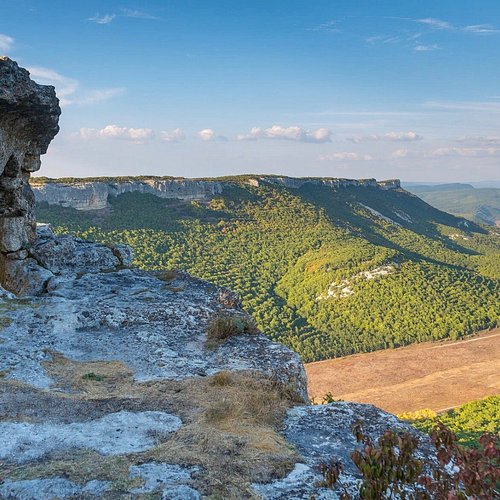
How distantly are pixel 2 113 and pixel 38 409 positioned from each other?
28.9ft

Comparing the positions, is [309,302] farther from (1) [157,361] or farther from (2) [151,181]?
(1) [157,361]

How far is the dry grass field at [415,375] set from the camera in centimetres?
3950

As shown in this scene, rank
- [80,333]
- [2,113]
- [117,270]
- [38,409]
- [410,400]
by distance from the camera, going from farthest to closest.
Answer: [410,400]
[117,270]
[2,113]
[80,333]
[38,409]

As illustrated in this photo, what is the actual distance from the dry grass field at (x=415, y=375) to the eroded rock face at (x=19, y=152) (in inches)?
1184

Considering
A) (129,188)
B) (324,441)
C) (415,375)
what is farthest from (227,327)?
(129,188)

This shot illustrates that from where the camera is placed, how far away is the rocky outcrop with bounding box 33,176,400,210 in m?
55.9

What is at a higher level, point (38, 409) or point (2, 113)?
point (2, 113)

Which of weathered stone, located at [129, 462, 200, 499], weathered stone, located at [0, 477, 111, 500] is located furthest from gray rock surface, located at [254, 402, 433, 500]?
weathered stone, located at [0, 477, 111, 500]

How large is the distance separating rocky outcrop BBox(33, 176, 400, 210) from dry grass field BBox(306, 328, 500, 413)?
35.8 meters

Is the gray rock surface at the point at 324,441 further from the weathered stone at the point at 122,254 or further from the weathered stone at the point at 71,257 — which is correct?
the weathered stone at the point at 122,254

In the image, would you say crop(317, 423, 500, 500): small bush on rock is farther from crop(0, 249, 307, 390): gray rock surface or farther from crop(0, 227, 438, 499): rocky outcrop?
crop(0, 249, 307, 390): gray rock surface

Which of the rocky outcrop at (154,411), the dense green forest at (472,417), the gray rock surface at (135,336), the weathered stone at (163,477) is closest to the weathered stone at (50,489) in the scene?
the rocky outcrop at (154,411)

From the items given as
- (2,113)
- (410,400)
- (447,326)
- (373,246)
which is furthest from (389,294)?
(2,113)

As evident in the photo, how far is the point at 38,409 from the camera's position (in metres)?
5.77
